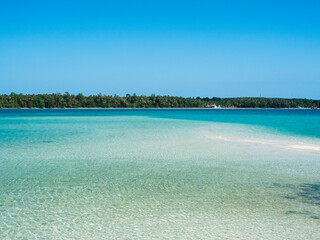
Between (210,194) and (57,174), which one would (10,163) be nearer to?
(57,174)

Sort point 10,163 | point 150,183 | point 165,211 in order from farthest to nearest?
point 10,163
point 150,183
point 165,211

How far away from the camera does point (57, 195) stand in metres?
6.75

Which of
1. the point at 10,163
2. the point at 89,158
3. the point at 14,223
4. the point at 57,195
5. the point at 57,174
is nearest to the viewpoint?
the point at 14,223

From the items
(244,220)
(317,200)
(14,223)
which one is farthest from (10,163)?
(317,200)

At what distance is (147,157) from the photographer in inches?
468

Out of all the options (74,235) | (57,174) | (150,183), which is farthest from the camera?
(57,174)

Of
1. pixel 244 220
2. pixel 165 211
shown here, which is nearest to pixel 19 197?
pixel 165 211

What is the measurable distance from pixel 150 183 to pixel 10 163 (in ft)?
17.3

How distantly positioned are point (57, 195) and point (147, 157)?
211 inches

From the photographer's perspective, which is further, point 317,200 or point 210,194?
point 210,194

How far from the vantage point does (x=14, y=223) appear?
203 inches

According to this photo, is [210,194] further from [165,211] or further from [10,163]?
[10,163]

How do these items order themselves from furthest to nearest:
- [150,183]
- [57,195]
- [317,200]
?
[150,183] < [57,195] < [317,200]

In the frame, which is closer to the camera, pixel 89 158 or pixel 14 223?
pixel 14 223
